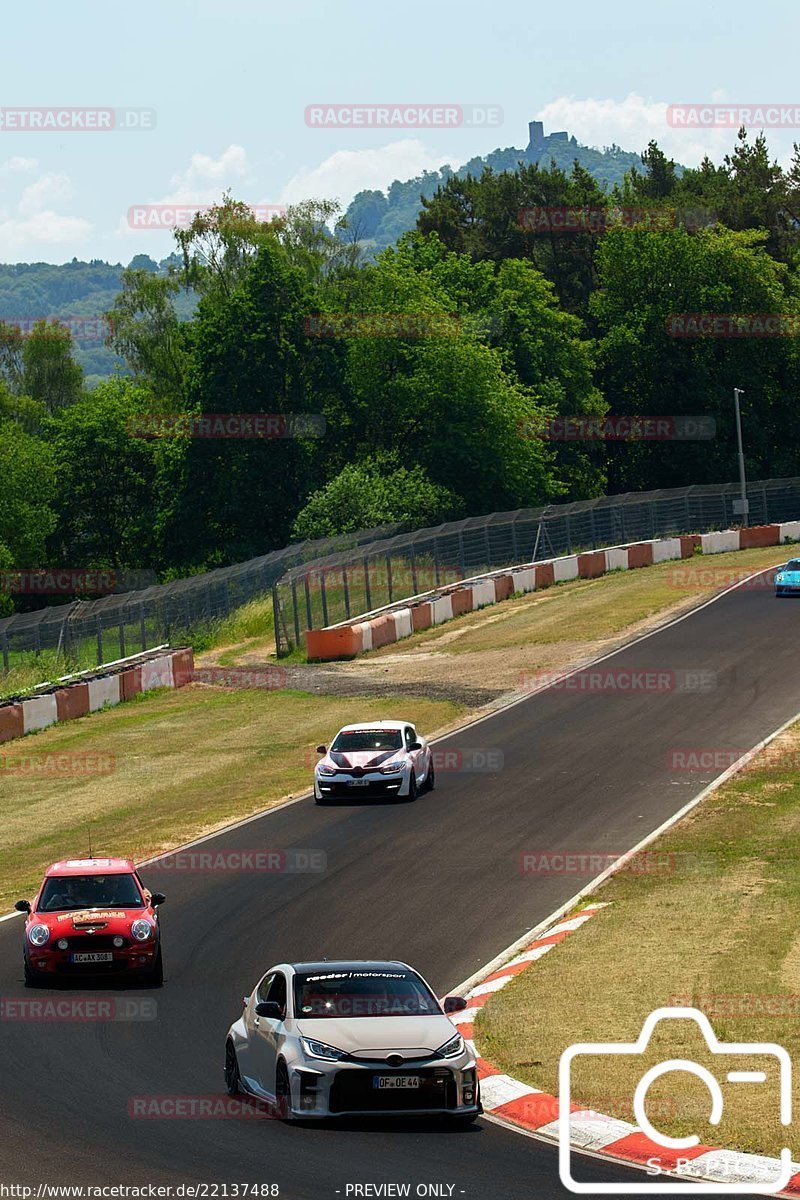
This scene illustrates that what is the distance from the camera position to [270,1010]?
13891 millimetres

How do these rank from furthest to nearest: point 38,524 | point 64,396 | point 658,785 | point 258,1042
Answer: point 64,396, point 38,524, point 658,785, point 258,1042

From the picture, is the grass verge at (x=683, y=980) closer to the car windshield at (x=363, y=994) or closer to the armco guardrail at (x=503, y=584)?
the car windshield at (x=363, y=994)

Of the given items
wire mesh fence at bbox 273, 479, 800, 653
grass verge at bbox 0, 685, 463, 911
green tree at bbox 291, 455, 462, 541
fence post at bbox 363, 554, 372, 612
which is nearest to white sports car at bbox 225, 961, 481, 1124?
grass verge at bbox 0, 685, 463, 911

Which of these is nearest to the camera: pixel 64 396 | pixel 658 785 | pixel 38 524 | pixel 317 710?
pixel 658 785

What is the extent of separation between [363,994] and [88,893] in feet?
22.3

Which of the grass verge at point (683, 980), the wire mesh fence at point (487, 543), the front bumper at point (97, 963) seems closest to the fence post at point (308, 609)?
the wire mesh fence at point (487, 543)

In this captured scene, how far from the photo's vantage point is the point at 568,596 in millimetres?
60906

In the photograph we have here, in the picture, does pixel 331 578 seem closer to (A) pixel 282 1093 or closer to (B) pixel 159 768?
(B) pixel 159 768

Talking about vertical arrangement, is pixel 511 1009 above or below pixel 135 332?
below

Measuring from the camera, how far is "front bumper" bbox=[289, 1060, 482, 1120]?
1297cm

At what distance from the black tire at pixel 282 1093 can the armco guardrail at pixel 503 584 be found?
40.1 metres

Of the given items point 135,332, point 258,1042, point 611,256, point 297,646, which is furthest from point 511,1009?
point 135,332

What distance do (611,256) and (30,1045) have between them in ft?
291

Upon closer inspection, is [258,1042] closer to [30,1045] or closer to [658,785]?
[30,1045]
